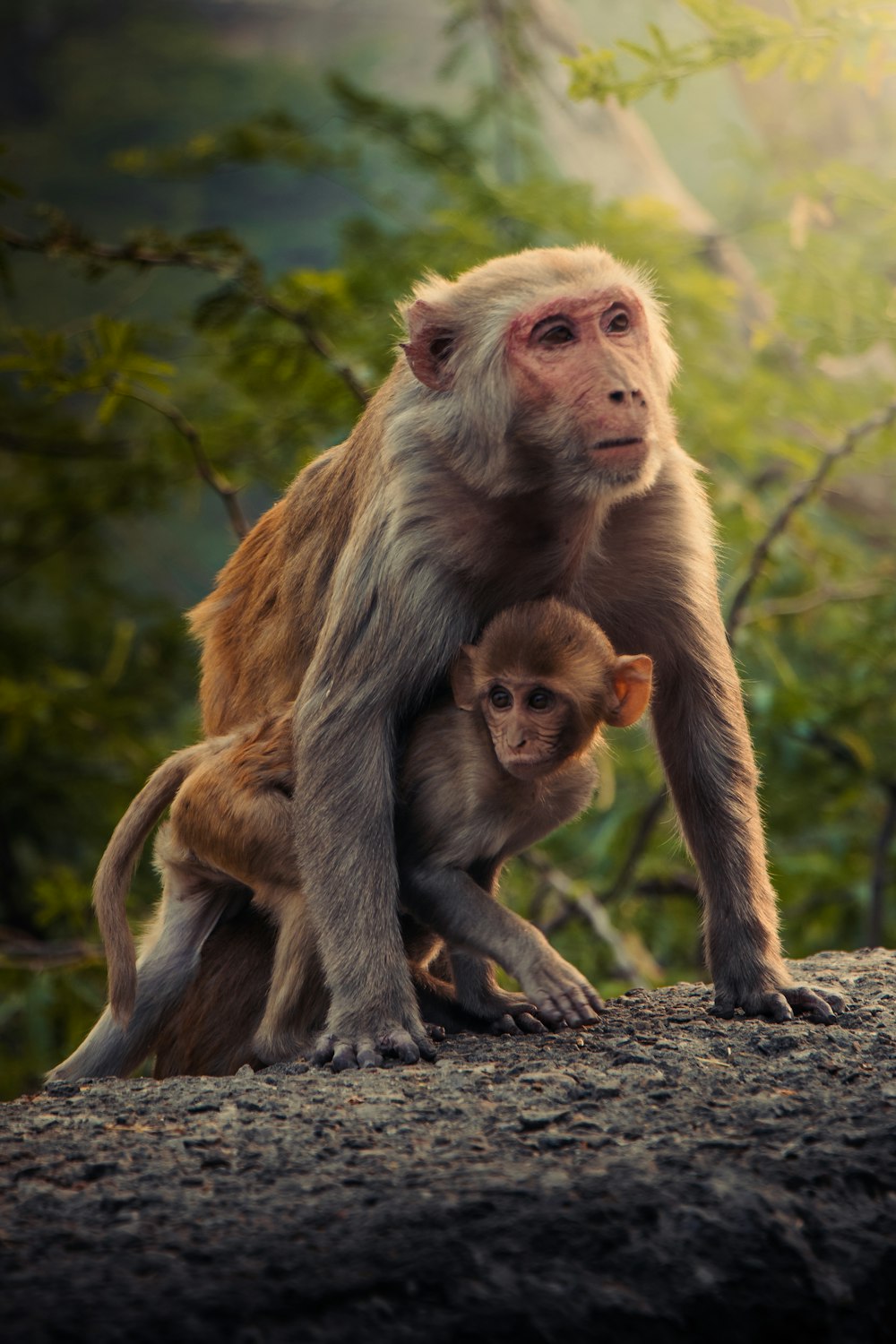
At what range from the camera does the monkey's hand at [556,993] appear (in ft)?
9.82

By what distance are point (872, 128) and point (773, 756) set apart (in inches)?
197

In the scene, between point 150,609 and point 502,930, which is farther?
point 150,609

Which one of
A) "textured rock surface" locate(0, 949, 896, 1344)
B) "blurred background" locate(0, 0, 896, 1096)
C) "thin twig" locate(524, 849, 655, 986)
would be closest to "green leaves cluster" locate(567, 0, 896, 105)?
"blurred background" locate(0, 0, 896, 1096)

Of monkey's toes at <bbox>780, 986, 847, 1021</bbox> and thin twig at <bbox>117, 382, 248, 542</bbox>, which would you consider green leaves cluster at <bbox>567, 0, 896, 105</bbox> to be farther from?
monkey's toes at <bbox>780, 986, 847, 1021</bbox>

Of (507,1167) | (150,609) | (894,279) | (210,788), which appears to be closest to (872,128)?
(894,279)

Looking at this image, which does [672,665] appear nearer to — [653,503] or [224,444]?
[653,503]

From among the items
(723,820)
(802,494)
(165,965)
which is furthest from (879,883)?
(165,965)

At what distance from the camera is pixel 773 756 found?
20.8ft

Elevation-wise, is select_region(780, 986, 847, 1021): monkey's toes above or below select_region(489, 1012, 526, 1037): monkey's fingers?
above

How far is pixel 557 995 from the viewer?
3.00 metres

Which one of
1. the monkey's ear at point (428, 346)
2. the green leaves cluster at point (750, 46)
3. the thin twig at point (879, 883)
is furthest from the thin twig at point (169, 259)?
the thin twig at point (879, 883)

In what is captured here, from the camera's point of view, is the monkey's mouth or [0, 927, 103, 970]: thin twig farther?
[0, 927, 103, 970]: thin twig

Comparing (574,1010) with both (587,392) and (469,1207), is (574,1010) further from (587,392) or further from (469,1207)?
(587,392)

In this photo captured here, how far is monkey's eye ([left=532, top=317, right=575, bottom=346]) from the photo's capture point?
297 centimetres
